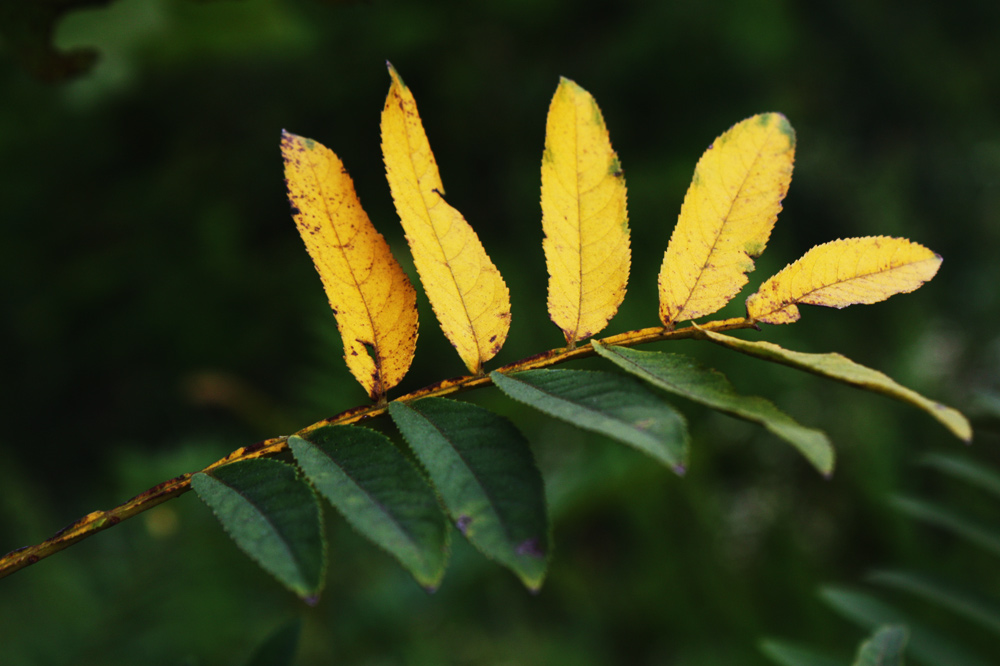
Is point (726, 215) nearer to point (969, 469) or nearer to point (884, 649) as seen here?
point (884, 649)

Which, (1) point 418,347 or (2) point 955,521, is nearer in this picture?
(2) point 955,521

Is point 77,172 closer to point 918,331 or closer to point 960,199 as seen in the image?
point 918,331

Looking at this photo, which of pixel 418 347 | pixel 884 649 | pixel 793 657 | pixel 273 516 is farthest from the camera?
pixel 418 347

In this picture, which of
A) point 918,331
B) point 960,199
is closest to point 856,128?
point 960,199

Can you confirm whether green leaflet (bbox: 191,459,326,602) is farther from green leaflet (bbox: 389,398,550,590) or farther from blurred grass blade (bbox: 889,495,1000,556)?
blurred grass blade (bbox: 889,495,1000,556)

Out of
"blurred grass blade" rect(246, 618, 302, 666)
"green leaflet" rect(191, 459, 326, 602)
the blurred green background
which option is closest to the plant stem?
"green leaflet" rect(191, 459, 326, 602)

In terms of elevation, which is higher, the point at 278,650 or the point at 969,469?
the point at 278,650

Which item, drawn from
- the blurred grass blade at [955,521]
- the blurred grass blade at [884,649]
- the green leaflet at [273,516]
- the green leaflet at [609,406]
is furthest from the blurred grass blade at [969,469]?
the green leaflet at [273,516]

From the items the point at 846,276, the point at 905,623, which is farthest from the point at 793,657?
the point at 846,276
